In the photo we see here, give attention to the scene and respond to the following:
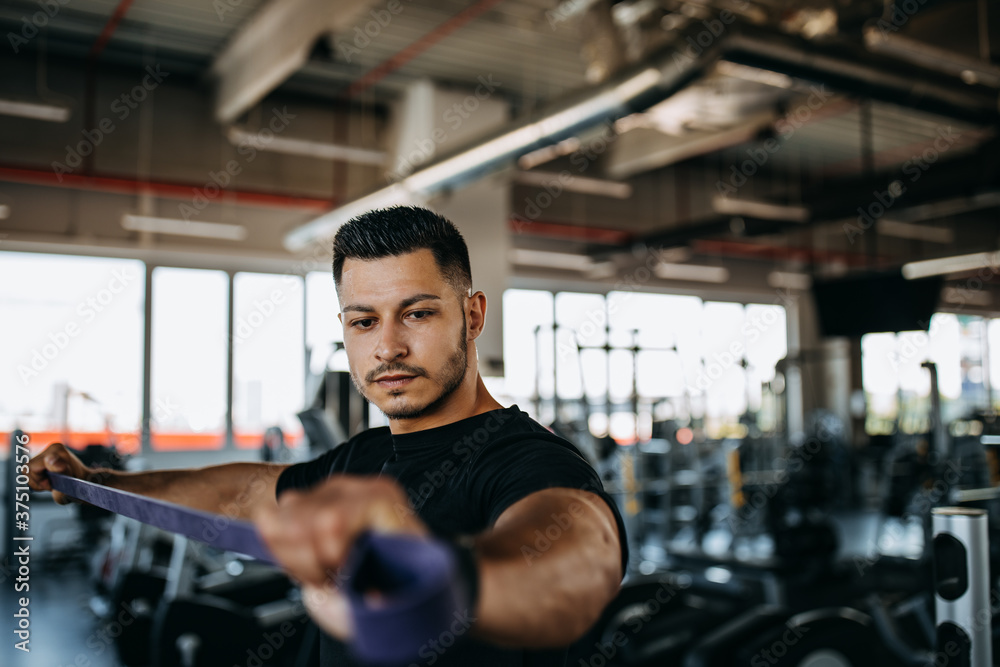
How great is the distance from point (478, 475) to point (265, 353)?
354 inches

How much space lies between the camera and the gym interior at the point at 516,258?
4.21 meters

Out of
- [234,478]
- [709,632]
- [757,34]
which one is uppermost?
Answer: [757,34]

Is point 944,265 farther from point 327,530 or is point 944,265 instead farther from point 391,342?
point 327,530

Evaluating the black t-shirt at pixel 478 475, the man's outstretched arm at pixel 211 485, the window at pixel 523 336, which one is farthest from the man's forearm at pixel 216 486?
the window at pixel 523 336

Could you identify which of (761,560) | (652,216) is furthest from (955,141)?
(761,560)

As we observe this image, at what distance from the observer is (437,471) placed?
1.25m

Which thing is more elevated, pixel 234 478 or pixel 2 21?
pixel 2 21

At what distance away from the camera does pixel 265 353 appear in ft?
31.6

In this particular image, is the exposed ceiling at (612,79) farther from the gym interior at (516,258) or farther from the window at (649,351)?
the window at (649,351)

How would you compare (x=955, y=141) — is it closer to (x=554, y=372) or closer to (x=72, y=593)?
(x=554, y=372)

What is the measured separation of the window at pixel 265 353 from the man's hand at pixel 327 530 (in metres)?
9.10

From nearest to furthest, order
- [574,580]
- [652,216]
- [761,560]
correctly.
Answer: [574,580] < [761,560] < [652,216]

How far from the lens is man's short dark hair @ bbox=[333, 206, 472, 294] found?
123cm

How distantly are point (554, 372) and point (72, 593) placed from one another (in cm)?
443
